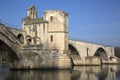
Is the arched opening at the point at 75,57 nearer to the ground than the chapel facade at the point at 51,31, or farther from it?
nearer to the ground

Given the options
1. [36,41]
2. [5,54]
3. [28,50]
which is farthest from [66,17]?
[5,54]

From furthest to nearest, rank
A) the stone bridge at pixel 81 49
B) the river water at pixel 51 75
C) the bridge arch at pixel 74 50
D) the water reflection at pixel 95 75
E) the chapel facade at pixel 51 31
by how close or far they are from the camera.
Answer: the stone bridge at pixel 81 49, the bridge arch at pixel 74 50, the chapel facade at pixel 51 31, the water reflection at pixel 95 75, the river water at pixel 51 75

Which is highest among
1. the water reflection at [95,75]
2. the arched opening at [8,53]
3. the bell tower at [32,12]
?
the bell tower at [32,12]

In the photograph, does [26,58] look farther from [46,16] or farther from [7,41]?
[46,16]

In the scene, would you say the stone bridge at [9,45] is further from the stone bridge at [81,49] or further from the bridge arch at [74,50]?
the bridge arch at [74,50]

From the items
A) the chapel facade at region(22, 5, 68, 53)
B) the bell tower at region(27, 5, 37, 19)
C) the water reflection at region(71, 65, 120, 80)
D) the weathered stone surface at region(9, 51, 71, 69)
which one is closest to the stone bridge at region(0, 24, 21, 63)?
the weathered stone surface at region(9, 51, 71, 69)

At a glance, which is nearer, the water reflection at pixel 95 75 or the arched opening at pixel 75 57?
the water reflection at pixel 95 75

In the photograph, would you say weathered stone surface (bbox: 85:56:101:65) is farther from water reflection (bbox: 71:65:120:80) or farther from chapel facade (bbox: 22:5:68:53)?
chapel facade (bbox: 22:5:68:53)

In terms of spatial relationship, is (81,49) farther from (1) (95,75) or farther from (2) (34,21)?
(1) (95,75)

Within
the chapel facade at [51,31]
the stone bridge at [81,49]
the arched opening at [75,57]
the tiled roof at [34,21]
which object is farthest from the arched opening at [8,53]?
the arched opening at [75,57]

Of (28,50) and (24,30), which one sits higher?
(24,30)

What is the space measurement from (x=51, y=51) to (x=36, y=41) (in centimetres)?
352

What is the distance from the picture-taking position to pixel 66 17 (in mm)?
40000

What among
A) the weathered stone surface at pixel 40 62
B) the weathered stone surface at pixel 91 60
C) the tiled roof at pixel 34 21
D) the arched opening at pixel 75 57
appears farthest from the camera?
the weathered stone surface at pixel 91 60
